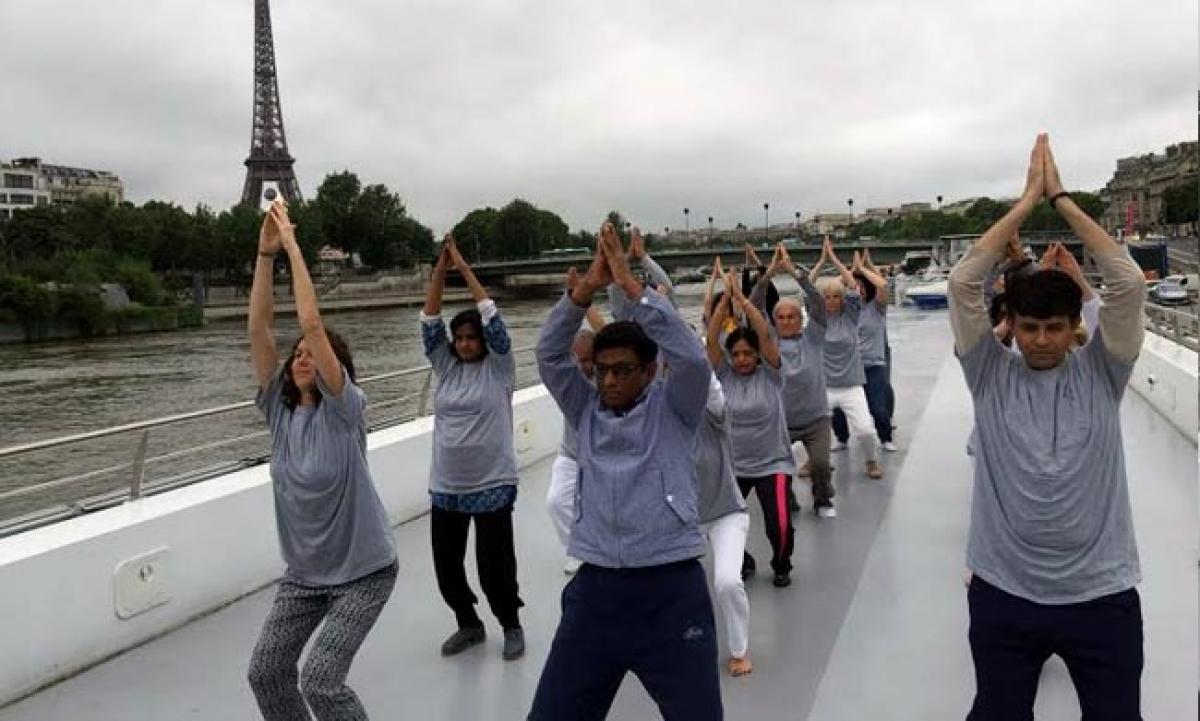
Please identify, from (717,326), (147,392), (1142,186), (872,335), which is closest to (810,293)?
(717,326)

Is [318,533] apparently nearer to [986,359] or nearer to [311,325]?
[311,325]

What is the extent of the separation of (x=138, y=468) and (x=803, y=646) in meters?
2.75

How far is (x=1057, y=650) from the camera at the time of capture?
1.97m

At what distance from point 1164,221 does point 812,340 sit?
7446cm

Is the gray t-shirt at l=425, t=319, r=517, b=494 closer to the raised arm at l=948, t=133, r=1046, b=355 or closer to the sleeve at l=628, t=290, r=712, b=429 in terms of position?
the sleeve at l=628, t=290, r=712, b=429

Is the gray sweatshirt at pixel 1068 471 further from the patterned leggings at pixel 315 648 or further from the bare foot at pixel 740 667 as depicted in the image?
the patterned leggings at pixel 315 648

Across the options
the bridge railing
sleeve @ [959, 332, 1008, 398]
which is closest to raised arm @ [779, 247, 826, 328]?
sleeve @ [959, 332, 1008, 398]

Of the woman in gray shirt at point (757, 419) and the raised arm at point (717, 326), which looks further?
the woman in gray shirt at point (757, 419)

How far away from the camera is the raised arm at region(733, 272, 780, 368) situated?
374 cm

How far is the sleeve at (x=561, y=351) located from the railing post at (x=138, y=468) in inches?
90.3

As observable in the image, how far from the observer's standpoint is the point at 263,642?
250cm

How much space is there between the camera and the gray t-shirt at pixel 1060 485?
197 centimetres

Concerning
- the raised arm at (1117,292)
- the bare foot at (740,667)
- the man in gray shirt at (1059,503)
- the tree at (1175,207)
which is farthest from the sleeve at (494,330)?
the tree at (1175,207)

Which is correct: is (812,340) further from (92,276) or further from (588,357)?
(92,276)
